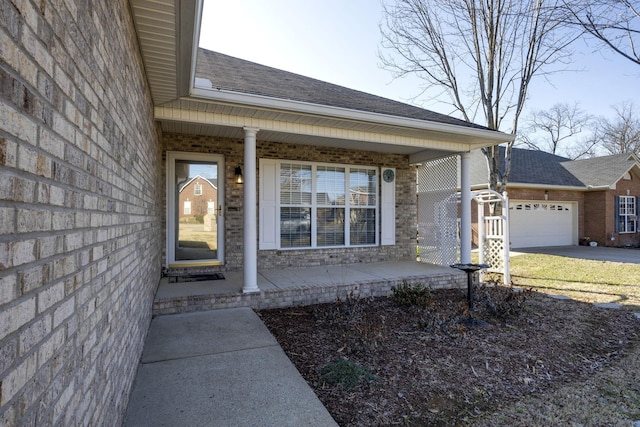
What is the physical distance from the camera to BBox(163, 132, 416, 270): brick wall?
681 cm

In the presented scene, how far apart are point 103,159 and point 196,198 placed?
516 centimetres

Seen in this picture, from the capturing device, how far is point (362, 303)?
5.50m

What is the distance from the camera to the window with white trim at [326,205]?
293 inches

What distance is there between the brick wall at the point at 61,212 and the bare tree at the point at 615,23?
26.3ft

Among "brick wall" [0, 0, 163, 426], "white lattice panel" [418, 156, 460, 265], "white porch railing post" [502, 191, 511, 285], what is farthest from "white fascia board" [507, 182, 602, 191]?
"brick wall" [0, 0, 163, 426]

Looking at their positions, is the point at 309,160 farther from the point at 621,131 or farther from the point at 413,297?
the point at 621,131

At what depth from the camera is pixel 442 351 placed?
151 inches

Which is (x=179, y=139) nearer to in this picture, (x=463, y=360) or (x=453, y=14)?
(x=463, y=360)

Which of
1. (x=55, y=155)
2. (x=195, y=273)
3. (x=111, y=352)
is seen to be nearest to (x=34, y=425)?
(x=55, y=155)

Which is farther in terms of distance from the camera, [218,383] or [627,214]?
[627,214]

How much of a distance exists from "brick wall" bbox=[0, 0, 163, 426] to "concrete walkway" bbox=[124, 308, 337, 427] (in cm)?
43

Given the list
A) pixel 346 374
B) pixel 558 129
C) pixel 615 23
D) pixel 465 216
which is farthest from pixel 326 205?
pixel 558 129

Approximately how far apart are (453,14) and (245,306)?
9581mm

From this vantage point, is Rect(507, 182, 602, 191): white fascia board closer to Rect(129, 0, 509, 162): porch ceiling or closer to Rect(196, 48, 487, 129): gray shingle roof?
Rect(129, 0, 509, 162): porch ceiling
